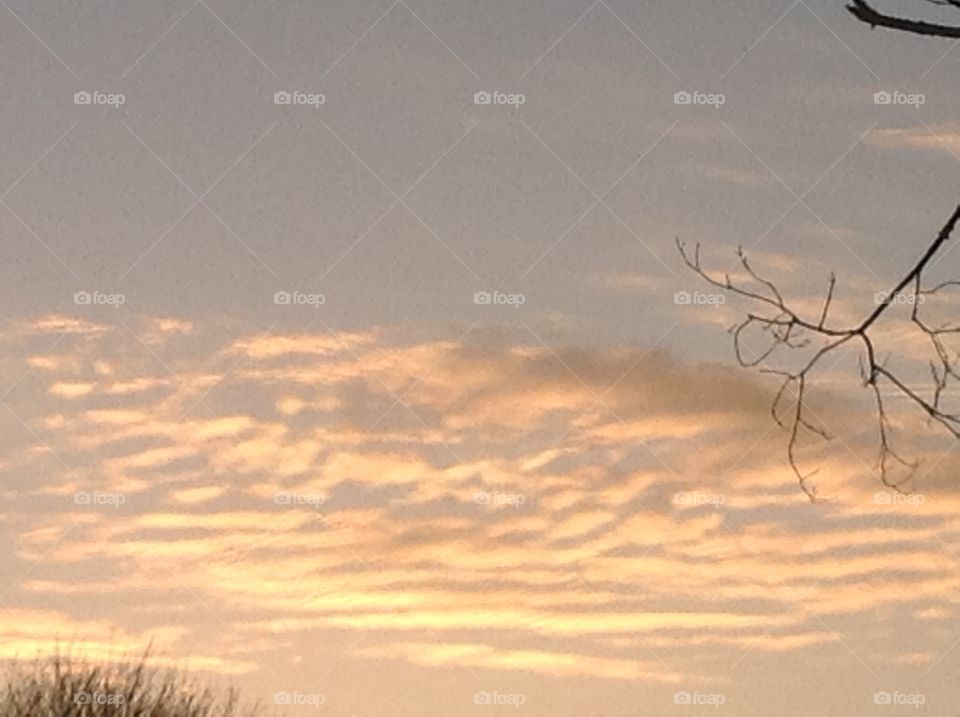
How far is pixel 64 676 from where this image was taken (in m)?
14.2

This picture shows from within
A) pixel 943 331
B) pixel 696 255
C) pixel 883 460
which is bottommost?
pixel 883 460

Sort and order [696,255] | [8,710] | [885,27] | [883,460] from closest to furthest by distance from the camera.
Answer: [885,27] < [883,460] < [696,255] < [8,710]

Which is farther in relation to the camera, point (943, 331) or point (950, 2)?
point (943, 331)

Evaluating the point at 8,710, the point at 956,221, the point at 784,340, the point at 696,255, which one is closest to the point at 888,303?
the point at 956,221

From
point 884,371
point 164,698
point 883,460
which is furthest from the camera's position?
point 164,698

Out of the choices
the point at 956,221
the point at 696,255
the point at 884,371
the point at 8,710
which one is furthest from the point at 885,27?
the point at 8,710

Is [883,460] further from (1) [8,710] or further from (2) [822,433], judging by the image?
(1) [8,710]

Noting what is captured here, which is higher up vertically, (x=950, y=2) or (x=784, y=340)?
(x=950, y=2)

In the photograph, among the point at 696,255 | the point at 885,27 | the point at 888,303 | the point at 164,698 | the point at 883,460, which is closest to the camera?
the point at 885,27

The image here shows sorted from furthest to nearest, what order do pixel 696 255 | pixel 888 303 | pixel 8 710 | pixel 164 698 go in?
1. pixel 164 698
2. pixel 8 710
3. pixel 696 255
4. pixel 888 303

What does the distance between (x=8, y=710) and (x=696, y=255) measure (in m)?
9.75

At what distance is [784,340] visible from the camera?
208 inches

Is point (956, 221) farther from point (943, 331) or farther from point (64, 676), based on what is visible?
point (64, 676)

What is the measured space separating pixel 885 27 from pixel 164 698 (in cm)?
1166
